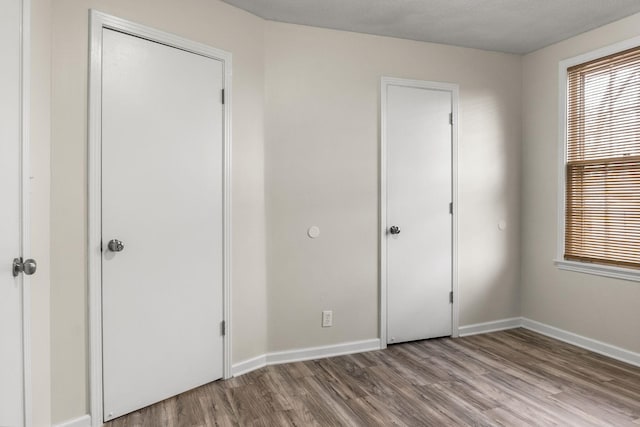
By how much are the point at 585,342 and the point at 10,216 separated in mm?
3964

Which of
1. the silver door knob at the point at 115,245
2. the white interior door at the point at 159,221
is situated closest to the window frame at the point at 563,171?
the white interior door at the point at 159,221

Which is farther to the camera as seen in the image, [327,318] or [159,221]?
[327,318]

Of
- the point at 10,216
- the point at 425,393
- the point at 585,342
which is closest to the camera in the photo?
the point at 10,216

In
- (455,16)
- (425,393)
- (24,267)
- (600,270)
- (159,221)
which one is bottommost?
(425,393)

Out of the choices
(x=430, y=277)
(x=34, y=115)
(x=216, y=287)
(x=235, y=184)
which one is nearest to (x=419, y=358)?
(x=430, y=277)

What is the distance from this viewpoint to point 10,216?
1708 mm

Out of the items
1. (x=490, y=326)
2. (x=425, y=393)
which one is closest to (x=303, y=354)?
(x=425, y=393)

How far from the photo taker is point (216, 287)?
272cm

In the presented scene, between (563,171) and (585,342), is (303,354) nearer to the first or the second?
(585,342)

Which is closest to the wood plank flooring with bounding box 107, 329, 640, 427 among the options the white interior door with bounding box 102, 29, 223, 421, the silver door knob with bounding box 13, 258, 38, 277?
the white interior door with bounding box 102, 29, 223, 421

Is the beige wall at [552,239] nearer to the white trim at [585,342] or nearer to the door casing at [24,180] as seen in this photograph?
the white trim at [585,342]

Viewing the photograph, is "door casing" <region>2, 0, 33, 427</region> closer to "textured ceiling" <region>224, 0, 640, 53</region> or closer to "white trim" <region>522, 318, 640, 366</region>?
"textured ceiling" <region>224, 0, 640, 53</region>

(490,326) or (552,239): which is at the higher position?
(552,239)

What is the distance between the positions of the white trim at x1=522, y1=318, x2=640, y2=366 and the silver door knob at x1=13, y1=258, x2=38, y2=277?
12.6ft
